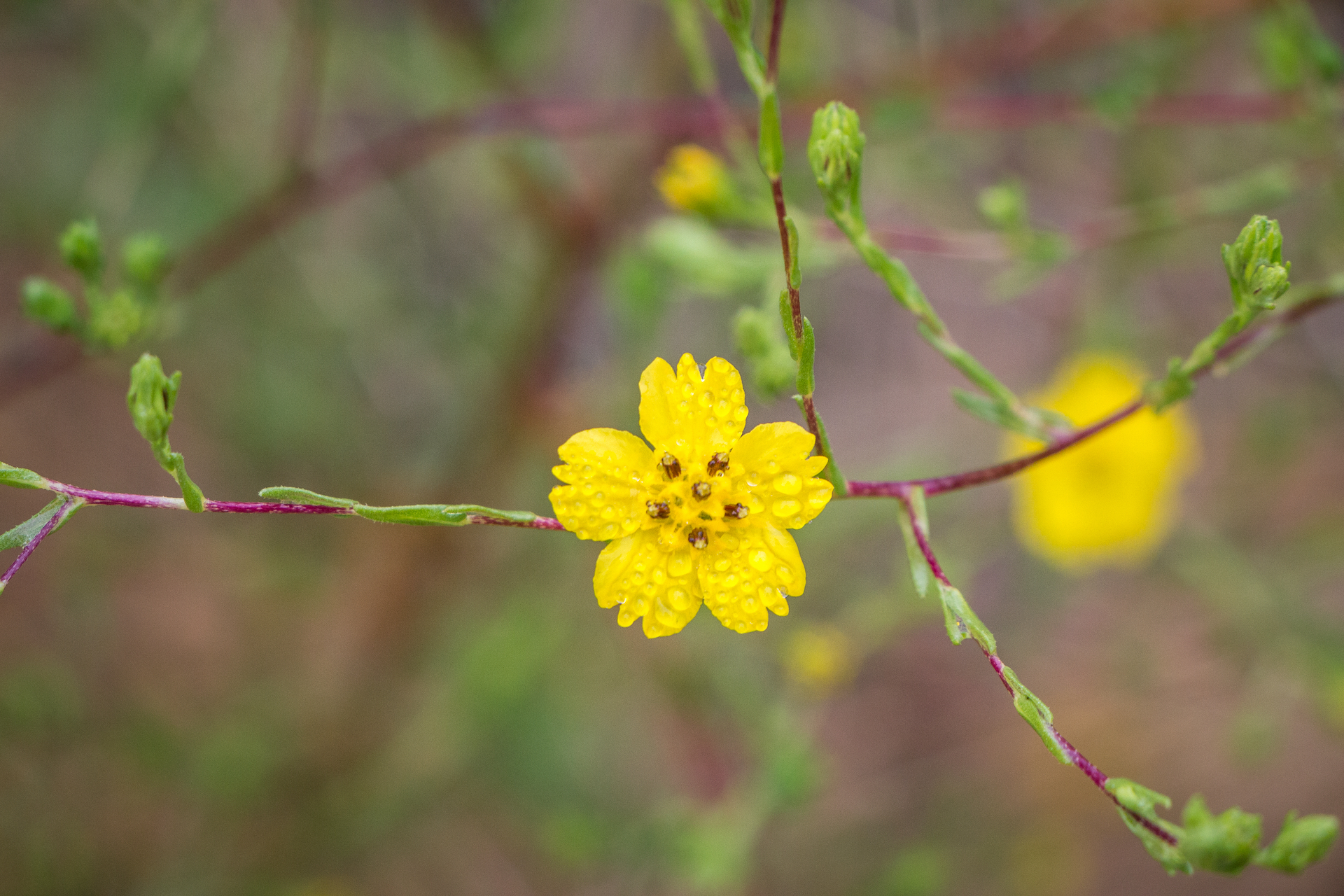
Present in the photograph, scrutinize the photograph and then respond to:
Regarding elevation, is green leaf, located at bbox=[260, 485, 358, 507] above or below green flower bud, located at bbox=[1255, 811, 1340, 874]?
above

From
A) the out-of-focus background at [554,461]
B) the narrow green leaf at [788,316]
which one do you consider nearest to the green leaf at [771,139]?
the narrow green leaf at [788,316]

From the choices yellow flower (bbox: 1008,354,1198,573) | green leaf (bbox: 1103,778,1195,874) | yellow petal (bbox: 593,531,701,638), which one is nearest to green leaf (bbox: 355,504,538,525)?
yellow petal (bbox: 593,531,701,638)

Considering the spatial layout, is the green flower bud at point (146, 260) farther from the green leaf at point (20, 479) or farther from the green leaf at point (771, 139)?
the green leaf at point (771, 139)

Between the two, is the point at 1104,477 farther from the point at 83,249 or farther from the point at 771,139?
the point at 83,249

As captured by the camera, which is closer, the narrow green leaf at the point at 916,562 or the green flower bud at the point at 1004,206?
the narrow green leaf at the point at 916,562

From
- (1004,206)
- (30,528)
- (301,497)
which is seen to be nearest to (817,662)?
(1004,206)

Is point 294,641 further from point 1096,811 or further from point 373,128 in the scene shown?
point 1096,811

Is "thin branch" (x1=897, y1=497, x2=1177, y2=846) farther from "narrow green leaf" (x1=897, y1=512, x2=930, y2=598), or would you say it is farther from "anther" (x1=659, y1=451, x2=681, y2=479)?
"anther" (x1=659, y1=451, x2=681, y2=479)
